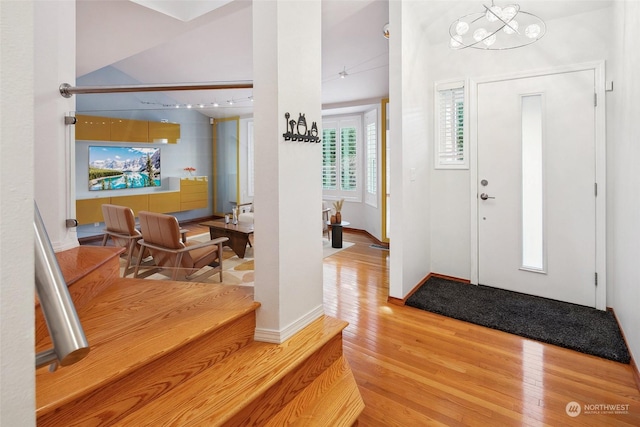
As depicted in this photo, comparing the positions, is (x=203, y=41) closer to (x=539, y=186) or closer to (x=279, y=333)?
(x=279, y=333)

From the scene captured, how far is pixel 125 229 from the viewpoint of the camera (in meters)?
2.00

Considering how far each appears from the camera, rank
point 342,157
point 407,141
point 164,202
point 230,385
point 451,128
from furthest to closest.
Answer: point 342,157 < point 451,128 < point 407,141 < point 164,202 < point 230,385

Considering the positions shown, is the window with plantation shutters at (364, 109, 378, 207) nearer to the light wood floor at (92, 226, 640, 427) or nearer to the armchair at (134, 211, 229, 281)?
the light wood floor at (92, 226, 640, 427)

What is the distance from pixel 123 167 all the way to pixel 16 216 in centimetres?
164

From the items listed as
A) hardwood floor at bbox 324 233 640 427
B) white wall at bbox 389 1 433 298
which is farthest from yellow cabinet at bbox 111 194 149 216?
white wall at bbox 389 1 433 298

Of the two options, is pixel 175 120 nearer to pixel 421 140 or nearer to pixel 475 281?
pixel 421 140

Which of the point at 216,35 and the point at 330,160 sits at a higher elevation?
the point at 216,35

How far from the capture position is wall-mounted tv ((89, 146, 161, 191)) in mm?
1989

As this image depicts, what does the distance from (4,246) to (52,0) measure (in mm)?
2119

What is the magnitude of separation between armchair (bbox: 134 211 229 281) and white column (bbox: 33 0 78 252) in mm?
466

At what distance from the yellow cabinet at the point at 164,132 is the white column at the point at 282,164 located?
713 millimetres

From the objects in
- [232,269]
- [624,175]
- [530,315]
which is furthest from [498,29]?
[232,269]

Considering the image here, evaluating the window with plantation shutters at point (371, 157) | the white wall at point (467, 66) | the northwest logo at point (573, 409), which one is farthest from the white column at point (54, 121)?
the window with plantation shutters at point (371, 157)

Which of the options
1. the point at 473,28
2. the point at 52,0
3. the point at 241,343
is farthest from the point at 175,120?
the point at 473,28
